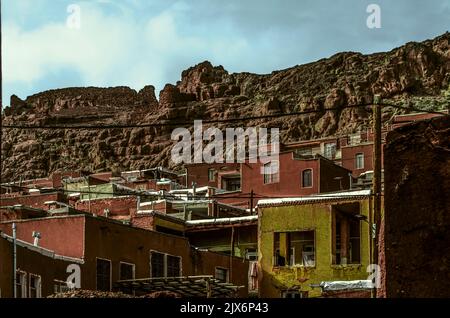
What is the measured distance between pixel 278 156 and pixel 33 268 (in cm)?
3416

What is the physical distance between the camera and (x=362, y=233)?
51.7 m

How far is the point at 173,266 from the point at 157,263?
894mm

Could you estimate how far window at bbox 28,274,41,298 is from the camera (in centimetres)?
3872

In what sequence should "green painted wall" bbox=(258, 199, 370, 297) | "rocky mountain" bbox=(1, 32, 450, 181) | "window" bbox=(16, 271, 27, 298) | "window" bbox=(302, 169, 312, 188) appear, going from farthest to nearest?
"rocky mountain" bbox=(1, 32, 450, 181) → "window" bbox=(302, 169, 312, 188) → "green painted wall" bbox=(258, 199, 370, 297) → "window" bbox=(16, 271, 27, 298)

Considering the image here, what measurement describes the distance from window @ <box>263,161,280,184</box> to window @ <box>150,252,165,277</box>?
2376cm

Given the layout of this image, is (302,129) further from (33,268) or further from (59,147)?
(33,268)

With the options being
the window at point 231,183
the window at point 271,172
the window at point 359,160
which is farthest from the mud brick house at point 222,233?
the window at point 359,160

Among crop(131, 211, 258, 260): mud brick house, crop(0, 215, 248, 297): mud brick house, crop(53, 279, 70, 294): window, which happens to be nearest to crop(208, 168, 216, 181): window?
crop(131, 211, 258, 260): mud brick house

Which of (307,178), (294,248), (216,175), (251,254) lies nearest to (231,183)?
(216,175)

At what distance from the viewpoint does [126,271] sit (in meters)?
46.3

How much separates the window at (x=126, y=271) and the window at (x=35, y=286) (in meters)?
6.67

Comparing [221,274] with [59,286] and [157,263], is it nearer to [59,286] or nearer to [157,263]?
[157,263]

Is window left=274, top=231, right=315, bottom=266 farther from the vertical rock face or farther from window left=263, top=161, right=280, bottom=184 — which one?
the vertical rock face
